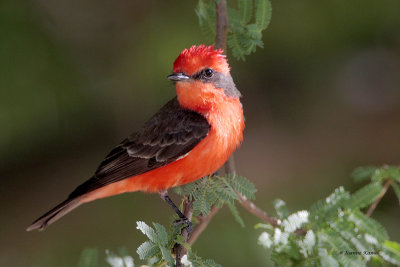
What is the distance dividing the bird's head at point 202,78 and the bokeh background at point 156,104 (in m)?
1.92

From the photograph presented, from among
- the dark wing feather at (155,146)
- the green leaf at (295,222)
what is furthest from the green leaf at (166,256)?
the dark wing feather at (155,146)

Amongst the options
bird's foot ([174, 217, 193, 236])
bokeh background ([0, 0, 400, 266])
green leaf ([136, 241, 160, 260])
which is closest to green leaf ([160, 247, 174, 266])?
green leaf ([136, 241, 160, 260])

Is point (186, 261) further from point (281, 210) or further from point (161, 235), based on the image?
point (281, 210)

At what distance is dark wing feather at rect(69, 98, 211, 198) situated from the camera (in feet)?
13.9

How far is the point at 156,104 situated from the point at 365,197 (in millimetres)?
4149

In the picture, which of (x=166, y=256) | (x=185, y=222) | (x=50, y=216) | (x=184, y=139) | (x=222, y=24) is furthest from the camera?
(x=50, y=216)

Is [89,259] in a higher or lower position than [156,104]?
lower

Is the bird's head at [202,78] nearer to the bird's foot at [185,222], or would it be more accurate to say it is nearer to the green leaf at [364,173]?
the bird's foot at [185,222]

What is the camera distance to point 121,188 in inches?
179

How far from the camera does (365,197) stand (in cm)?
332

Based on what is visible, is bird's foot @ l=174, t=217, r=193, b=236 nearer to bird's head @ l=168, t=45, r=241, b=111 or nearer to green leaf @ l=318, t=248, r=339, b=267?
bird's head @ l=168, t=45, r=241, b=111

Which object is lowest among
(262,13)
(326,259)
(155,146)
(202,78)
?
(326,259)

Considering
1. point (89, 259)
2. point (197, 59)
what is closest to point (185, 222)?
point (89, 259)

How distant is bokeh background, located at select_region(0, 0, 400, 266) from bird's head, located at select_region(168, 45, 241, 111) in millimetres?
1919
